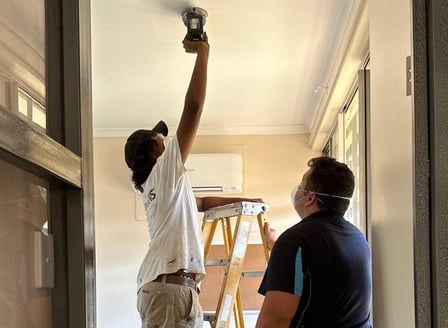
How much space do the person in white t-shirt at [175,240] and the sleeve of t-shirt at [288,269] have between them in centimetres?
51

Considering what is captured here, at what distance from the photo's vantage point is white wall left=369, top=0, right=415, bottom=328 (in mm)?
1029

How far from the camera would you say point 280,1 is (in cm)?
223

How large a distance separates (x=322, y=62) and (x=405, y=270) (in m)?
2.03

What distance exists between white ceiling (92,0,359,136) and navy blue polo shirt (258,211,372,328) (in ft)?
3.64

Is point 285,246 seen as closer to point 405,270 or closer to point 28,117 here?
point 405,270

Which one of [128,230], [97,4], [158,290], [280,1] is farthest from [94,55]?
[128,230]

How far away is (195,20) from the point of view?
2258 millimetres

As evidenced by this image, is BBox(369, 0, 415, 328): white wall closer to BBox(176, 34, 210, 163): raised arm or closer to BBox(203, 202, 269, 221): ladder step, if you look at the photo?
BBox(176, 34, 210, 163): raised arm

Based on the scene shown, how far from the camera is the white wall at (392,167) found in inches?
40.5

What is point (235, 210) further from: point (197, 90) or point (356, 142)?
point (197, 90)

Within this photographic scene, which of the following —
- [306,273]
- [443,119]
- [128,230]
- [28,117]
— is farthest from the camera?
[128,230]

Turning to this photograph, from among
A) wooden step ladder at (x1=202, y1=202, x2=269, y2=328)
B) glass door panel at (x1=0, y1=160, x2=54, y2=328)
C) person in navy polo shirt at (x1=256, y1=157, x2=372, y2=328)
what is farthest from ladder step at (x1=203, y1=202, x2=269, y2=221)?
glass door panel at (x1=0, y1=160, x2=54, y2=328)

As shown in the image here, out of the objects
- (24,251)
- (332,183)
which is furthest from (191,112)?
(24,251)

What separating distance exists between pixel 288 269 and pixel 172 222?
619 millimetres
